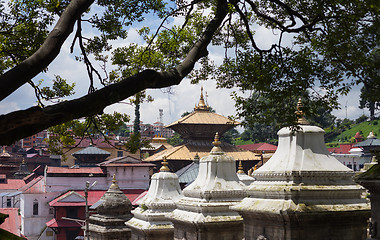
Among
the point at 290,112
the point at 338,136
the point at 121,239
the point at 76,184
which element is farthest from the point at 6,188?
the point at 290,112

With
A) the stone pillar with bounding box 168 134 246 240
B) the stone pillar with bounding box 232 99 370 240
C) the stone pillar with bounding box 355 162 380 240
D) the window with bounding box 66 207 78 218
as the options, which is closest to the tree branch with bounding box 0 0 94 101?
the stone pillar with bounding box 232 99 370 240

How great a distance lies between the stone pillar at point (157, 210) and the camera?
1950 cm

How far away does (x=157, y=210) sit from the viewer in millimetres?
20047

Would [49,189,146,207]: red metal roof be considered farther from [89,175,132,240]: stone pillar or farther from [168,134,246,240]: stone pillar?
[168,134,246,240]: stone pillar

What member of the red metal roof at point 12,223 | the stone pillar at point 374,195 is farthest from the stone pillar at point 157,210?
the red metal roof at point 12,223

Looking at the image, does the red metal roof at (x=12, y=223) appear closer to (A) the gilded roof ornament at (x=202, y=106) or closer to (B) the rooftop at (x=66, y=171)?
(B) the rooftop at (x=66, y=171)

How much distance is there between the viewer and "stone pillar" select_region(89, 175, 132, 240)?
24.5 m

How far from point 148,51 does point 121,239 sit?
13770mm

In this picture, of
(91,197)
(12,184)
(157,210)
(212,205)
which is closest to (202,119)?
(91,197)

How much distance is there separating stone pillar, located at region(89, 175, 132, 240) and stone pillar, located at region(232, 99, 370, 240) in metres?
12.3

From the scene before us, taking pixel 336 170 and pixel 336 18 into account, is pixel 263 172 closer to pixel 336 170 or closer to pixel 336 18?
pixel 336 170

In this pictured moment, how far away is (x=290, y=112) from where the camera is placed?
927 centimetres

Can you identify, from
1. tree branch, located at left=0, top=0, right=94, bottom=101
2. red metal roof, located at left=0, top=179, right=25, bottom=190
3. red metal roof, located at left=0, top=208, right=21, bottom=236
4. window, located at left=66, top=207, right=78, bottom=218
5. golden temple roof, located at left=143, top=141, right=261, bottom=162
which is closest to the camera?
tree branch, located at left=0, top=0, right=94, bottom=101

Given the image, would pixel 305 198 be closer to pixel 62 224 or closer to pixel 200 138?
pixel 62 224
